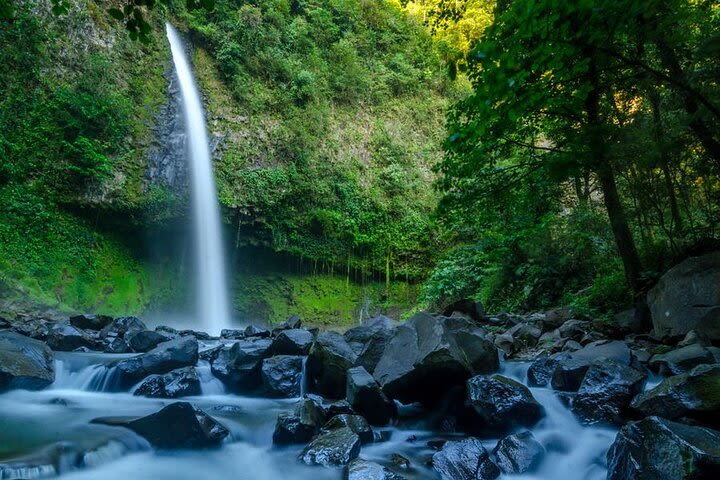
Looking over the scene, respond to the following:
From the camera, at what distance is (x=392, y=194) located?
1875cm

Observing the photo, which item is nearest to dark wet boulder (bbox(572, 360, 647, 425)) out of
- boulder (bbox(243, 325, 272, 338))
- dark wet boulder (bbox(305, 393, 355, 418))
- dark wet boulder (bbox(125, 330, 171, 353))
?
dark wet boulder (bbox(305, 393, 355, 418))

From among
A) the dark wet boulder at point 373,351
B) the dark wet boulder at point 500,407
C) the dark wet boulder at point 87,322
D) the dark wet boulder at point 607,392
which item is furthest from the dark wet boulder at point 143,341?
the dark wet boulder at point 607,392

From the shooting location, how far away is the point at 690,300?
4.93 meters

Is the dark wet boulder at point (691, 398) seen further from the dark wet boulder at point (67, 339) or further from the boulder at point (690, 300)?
the dark wet boulder at point (67, 339)

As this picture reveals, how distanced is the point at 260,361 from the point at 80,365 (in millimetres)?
2878

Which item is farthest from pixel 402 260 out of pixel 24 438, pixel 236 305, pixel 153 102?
pixel 24 438

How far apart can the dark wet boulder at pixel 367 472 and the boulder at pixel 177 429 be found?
1.55 meters

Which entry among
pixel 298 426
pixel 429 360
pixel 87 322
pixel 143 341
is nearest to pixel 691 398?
pixel 429 360

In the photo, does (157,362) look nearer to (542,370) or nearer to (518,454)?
(518,454)

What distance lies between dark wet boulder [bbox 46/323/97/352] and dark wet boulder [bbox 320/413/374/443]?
6.44 metres

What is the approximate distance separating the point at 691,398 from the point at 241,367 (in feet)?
16.6

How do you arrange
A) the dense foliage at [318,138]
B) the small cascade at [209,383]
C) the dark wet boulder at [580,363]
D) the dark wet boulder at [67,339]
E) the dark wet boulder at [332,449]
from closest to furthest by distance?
the dark wet boulder at [332,449] → the dark wet boulder at [580,363] → the small cascade at [209,383] → the dark wet boulder at [67,339] → the dense foliage at [318,138]

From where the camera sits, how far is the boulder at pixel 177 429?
3.84 meters

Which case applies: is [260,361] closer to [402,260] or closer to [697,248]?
[697,248]
